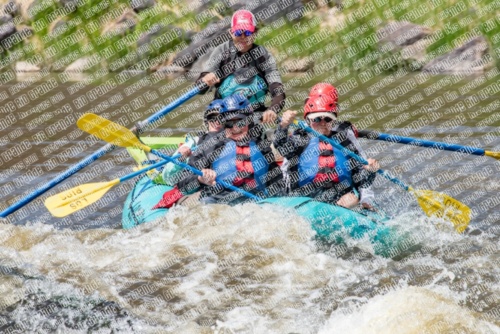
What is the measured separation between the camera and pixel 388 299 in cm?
567

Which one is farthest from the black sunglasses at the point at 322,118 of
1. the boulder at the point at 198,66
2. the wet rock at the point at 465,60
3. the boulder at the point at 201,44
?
the boulder at the point at 201,44

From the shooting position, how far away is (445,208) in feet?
25.4

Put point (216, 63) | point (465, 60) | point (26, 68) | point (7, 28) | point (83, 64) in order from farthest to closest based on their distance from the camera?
1. point (7, 28)
2. point (26, 68)
3. point (83, 64)
4. point (465, 60)
5. point (216, 63)

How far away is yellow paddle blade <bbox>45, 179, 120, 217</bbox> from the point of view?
23.9 ft

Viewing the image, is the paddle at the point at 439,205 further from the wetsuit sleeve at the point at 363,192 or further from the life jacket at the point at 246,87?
the life jacket at the point at 246,87

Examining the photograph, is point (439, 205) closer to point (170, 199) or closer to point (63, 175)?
point (170, 199)

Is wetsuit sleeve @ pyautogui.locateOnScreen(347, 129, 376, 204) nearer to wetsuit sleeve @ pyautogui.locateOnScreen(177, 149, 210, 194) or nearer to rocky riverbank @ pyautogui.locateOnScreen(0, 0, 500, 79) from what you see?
wetsuit sleeve @ pyautogui.locateOnScreen(177, 149, 210, 194)

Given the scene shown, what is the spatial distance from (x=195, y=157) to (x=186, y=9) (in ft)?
36.0

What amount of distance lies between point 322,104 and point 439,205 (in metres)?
1.48

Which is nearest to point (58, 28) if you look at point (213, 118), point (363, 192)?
point (213, 118)

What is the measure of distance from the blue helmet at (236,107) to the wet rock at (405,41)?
862 centimetres

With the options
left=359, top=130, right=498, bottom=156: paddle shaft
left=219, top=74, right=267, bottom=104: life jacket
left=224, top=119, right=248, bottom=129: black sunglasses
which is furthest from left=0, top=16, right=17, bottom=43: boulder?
left=359, top=130, right=498, bottom=156: paddle shaft

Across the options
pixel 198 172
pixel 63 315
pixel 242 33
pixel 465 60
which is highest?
pixel 242 33

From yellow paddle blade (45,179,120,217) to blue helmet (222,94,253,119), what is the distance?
3.68 feet
